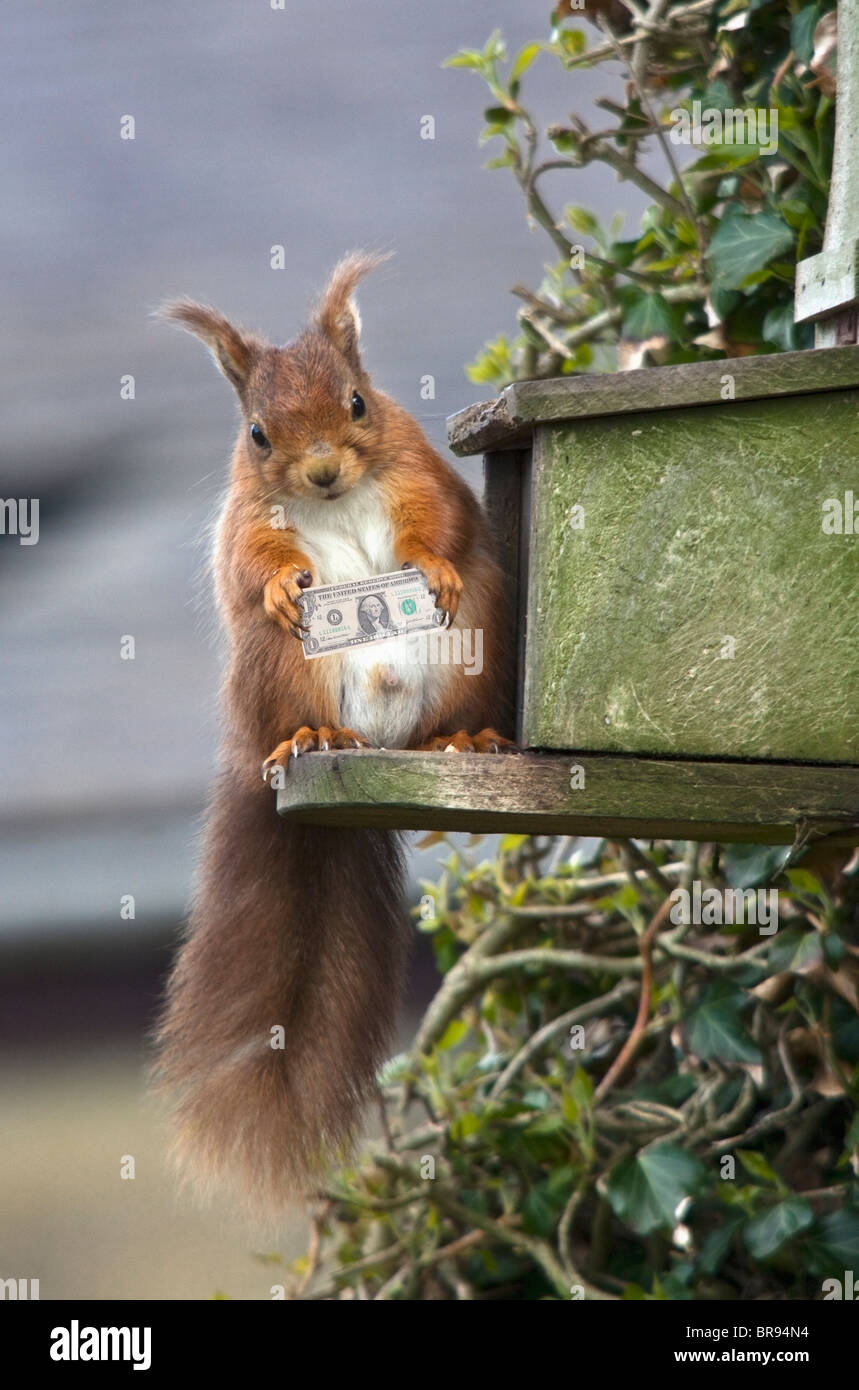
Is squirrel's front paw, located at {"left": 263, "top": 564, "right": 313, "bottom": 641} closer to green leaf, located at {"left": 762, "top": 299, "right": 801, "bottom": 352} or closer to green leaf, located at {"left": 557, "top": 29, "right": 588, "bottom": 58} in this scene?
green leaf, located at {"left": 762, "top": 299, "right": 801, "bottom": 352}

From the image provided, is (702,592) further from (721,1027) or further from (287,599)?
(721,1027)

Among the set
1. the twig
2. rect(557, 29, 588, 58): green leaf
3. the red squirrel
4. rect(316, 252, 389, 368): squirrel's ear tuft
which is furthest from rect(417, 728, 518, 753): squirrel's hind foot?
rect(557, 29, 588, 58): green leaf

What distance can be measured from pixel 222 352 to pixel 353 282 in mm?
136

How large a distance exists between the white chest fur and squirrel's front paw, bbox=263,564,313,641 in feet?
0.17

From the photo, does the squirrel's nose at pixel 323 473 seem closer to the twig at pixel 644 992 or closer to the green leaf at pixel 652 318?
the green leaf at pixel 652 318

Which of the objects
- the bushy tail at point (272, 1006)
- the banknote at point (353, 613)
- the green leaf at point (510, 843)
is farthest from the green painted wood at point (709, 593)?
the green leaf at point (510, 843)

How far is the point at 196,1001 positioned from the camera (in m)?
1.42

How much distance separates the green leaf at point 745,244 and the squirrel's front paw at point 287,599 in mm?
670

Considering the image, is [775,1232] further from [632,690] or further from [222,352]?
[222,352]

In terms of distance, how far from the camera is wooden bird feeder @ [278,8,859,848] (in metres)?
1.12

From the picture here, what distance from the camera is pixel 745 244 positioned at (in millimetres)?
1562

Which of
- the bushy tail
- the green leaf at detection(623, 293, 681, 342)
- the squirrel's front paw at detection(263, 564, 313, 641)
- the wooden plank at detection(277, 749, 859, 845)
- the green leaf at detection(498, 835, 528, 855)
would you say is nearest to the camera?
the wooden plank at detection(277, 749, 859, 845)

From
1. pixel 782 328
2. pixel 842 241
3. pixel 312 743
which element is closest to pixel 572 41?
pixel 782 328

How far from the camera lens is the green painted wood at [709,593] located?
1.13 meters
